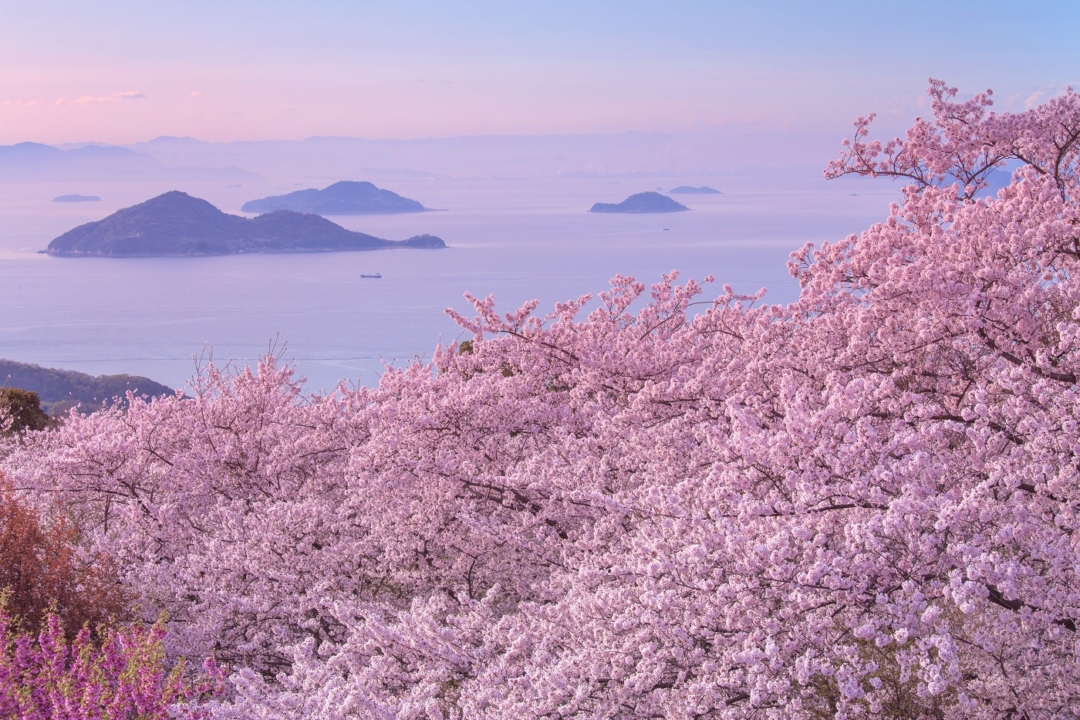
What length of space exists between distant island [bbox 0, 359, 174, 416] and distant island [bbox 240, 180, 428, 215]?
12363 centimetres

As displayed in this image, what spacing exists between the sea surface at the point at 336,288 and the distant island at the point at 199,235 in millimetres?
1931

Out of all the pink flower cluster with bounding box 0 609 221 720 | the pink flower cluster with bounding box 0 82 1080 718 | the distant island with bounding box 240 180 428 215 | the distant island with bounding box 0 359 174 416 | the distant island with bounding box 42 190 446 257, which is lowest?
the distant island with bounding box 0 359 174 416

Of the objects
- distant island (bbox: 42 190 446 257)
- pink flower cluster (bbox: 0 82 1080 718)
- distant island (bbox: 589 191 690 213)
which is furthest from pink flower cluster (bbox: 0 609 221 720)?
distant island (bbox: 589 191 690 213)

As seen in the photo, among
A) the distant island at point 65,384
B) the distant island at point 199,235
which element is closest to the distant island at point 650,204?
the distant island at point 199,235

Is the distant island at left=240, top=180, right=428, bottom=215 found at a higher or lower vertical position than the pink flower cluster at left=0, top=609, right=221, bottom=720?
higher

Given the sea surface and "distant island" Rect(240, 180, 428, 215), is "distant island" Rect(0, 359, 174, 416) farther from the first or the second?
"distant island" Rect(240, 180, 428, 215)

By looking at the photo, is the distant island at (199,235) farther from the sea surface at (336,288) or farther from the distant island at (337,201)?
the distant island at (337,201)

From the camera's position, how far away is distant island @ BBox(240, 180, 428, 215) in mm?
167750

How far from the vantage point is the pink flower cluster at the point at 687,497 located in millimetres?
4879

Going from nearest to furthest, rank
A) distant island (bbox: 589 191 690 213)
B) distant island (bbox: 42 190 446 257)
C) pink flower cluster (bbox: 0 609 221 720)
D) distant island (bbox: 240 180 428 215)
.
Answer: pink flower cluster (bbox: 0 609 221 720), distant island (bbox: 42 190 446 257), distant island (bbox: 589 191 690 213), distant island (bbox: 240 180 428 215)

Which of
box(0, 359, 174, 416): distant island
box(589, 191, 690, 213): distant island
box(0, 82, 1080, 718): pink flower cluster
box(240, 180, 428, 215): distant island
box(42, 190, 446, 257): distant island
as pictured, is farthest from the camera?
box(240, 180, 428, 215): distant island

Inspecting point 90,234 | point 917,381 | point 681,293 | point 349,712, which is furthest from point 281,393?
point 90,234

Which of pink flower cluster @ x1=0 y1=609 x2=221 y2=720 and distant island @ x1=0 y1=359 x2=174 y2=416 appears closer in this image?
pink flower cluster @ x1=0 y1=609 x2=221 y2=720

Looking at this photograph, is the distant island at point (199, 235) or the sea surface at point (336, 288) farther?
the distant island at point (199, 235)
